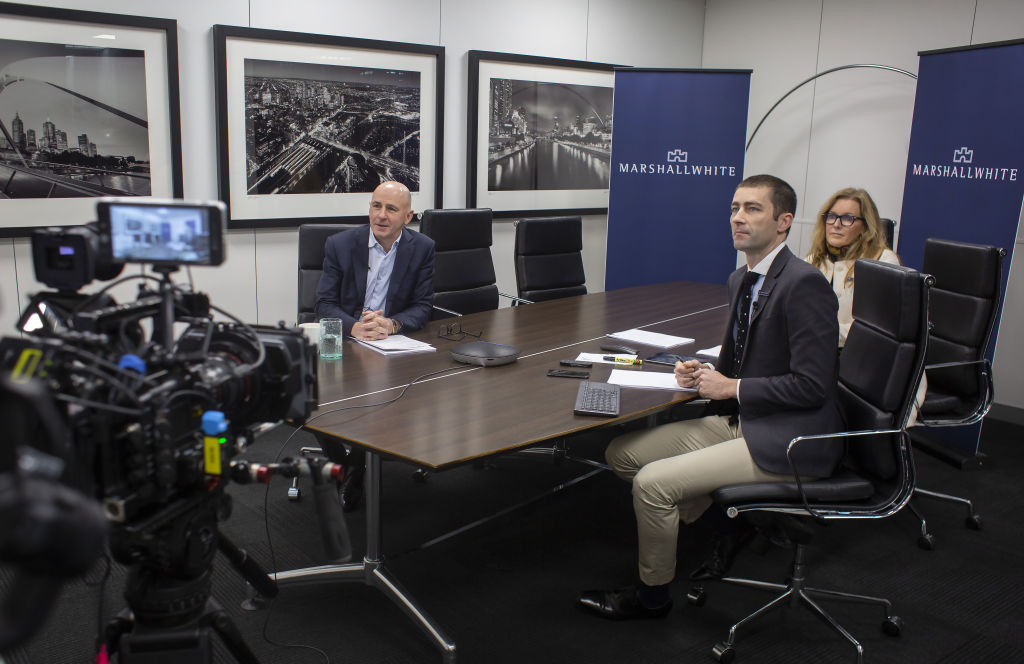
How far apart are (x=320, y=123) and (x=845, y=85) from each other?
3582mm

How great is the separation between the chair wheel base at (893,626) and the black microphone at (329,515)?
1.91 metres

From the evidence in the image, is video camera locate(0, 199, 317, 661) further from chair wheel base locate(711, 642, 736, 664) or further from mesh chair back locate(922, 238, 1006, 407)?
mesh chair back locate(922, 238, 1006, 407)

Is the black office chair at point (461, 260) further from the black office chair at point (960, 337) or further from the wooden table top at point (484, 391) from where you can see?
the black office chair at point (960, 337)

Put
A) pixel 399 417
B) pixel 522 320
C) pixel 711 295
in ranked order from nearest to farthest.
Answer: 1. pixel 399 417
2. pixel 522 320
3. pixel 711 295

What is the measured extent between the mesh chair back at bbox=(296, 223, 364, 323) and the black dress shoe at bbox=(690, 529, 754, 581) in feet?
6.99

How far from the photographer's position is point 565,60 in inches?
226

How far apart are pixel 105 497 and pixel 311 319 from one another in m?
2.63

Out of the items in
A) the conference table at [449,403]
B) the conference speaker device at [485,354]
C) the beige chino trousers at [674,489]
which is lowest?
the beige chino trousers at [674,489]

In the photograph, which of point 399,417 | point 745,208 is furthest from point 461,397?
point 745,208

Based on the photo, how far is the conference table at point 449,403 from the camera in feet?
7.29

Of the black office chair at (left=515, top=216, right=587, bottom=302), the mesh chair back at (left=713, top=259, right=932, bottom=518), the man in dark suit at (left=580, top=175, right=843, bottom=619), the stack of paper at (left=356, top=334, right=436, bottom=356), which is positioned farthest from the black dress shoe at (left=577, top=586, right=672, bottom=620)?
the black office chair at (left=515, top=216, right=587, bottom=302)

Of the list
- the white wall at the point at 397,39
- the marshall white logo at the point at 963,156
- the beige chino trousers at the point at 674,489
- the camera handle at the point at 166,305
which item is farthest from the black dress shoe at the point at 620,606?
the marshall white logo at the point at 963,156

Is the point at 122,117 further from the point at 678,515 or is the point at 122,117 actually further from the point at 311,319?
the point at 678,515

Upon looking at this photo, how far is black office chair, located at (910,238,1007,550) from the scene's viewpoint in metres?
3.36
